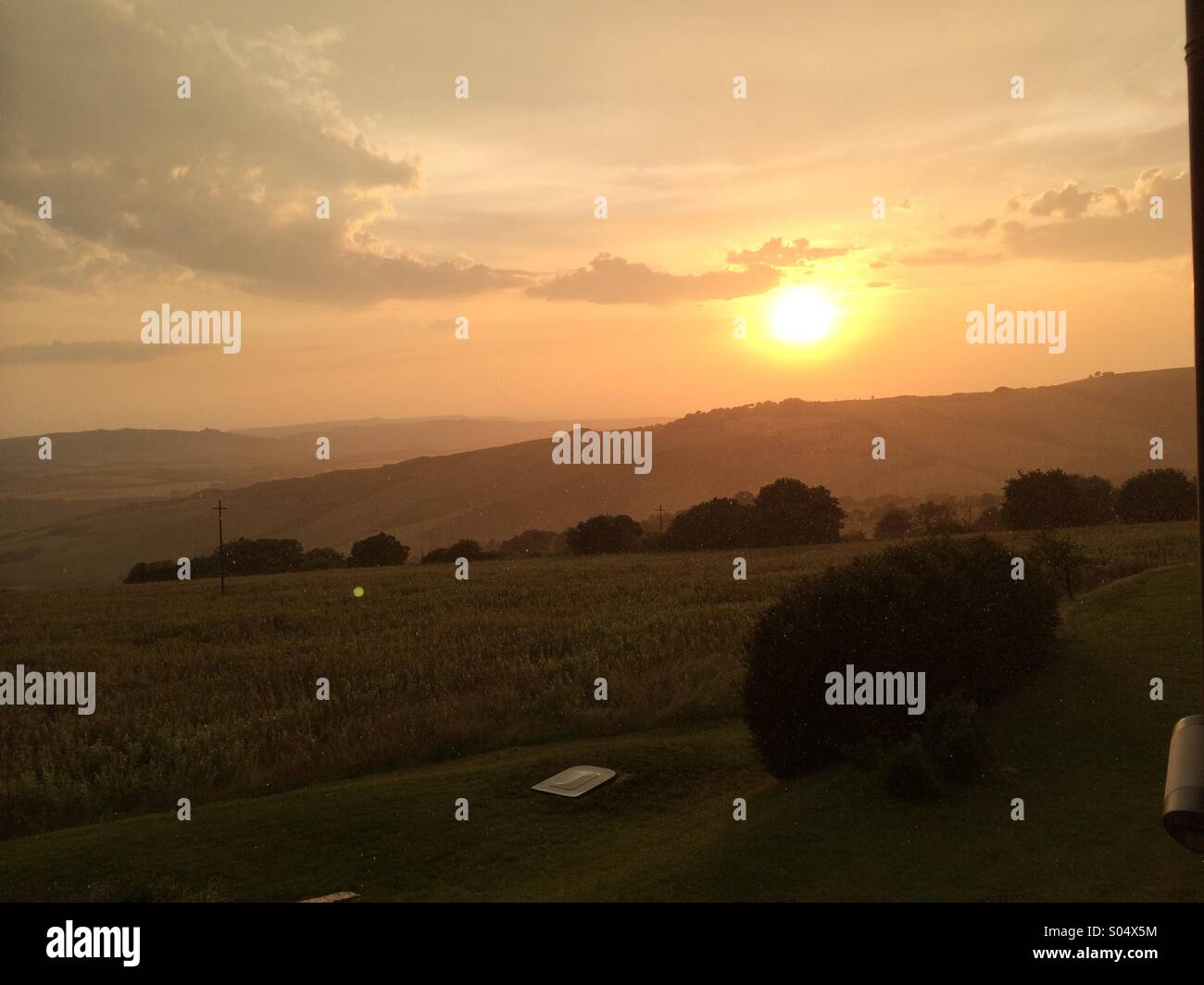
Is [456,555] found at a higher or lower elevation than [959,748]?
lower

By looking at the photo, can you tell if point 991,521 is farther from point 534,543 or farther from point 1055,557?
point 534,543

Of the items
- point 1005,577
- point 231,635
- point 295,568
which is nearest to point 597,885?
point 1005,577

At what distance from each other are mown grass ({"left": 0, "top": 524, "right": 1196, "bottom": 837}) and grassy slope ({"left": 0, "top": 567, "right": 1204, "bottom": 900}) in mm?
2613

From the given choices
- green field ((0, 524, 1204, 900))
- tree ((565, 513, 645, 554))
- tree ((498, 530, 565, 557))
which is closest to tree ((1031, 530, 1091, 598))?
green field ((0, 524, 1204, 900))

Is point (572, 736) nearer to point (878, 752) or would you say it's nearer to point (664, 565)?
point (878, 752)

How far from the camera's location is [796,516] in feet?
173

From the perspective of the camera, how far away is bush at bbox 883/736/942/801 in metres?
8.64

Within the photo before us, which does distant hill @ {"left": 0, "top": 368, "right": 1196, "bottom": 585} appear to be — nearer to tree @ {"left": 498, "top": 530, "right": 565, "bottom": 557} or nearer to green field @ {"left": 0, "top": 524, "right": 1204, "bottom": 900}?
tree @ {"left": 498, "top": 530, "right": 565, "bottom": 557}

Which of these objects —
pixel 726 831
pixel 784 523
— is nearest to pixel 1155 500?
pixel 784 523

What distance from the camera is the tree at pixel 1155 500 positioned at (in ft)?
149

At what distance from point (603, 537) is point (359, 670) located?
3700 cm

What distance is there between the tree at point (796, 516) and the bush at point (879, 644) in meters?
41.0

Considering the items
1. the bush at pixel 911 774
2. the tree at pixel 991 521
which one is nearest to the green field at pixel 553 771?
the bush at pixel 911 774

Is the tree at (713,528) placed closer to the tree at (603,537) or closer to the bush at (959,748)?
the tree at (603,537)
